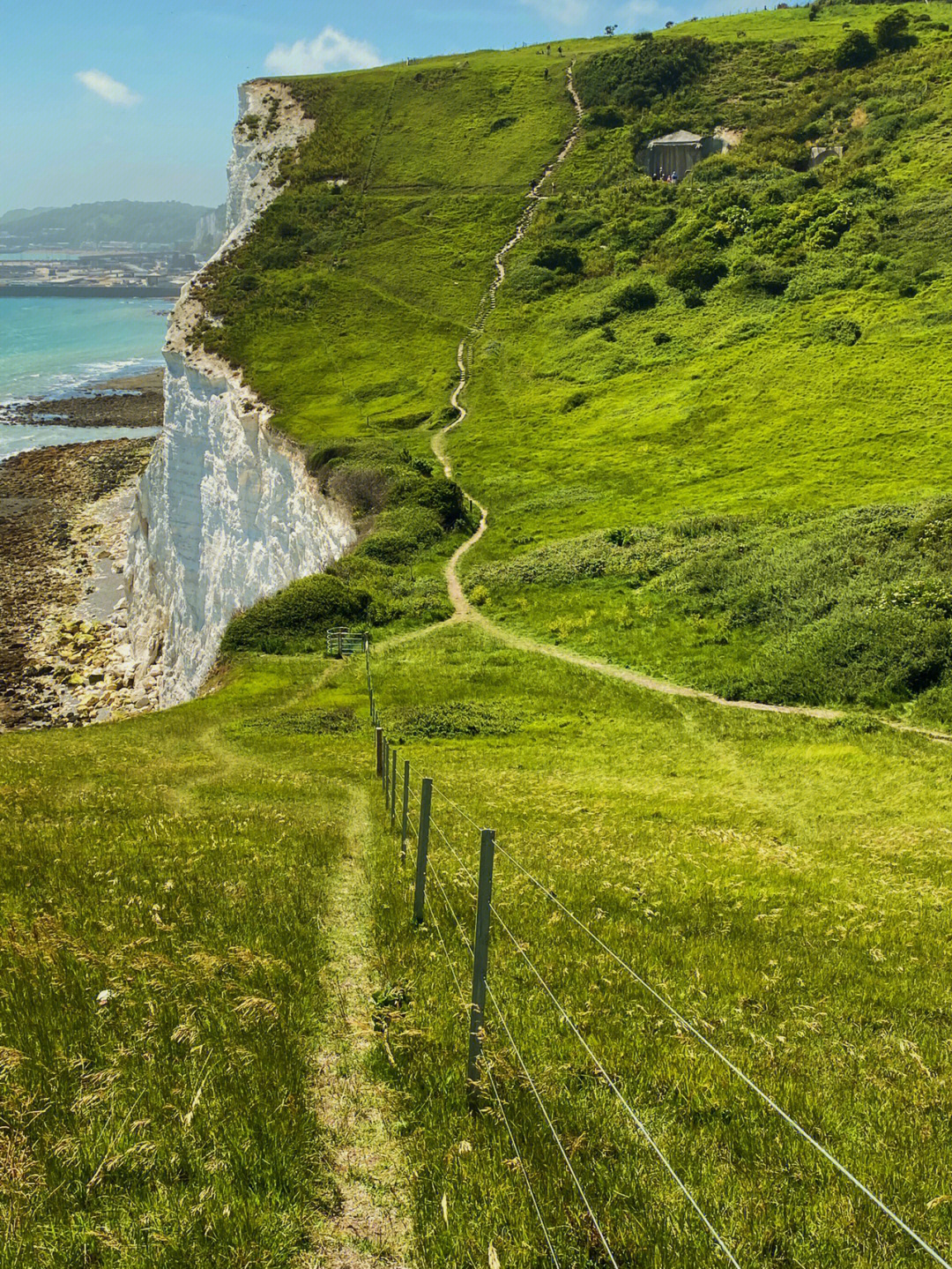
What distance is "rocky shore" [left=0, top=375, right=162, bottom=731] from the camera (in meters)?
59.9

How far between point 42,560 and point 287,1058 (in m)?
88.6

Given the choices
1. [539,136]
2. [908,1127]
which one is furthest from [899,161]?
[908,1127]

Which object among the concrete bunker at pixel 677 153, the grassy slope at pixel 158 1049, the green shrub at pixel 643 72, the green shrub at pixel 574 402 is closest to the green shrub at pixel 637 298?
the green shrub at pixel 574 402

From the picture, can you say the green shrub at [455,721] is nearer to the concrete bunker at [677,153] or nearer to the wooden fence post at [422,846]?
the wooden fence post at [422,846]

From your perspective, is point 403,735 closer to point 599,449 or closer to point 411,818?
point 411,818

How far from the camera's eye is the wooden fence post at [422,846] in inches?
320

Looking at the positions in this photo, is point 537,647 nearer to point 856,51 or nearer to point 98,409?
point 856,51

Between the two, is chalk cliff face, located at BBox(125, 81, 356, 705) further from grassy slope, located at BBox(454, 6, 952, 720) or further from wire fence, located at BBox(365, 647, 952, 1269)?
wire fence, located at BBox(365, 647, 952, 1269)

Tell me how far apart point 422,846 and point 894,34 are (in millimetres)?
140569

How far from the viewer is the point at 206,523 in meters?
76.6

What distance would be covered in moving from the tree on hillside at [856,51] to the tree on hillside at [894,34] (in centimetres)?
129

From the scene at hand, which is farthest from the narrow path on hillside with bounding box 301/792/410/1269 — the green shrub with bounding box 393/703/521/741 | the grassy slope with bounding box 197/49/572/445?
the grassy slope with bounding box 197/49/572/445

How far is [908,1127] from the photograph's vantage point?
5762 mm

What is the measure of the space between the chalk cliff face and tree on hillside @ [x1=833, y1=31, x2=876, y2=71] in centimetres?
9141
